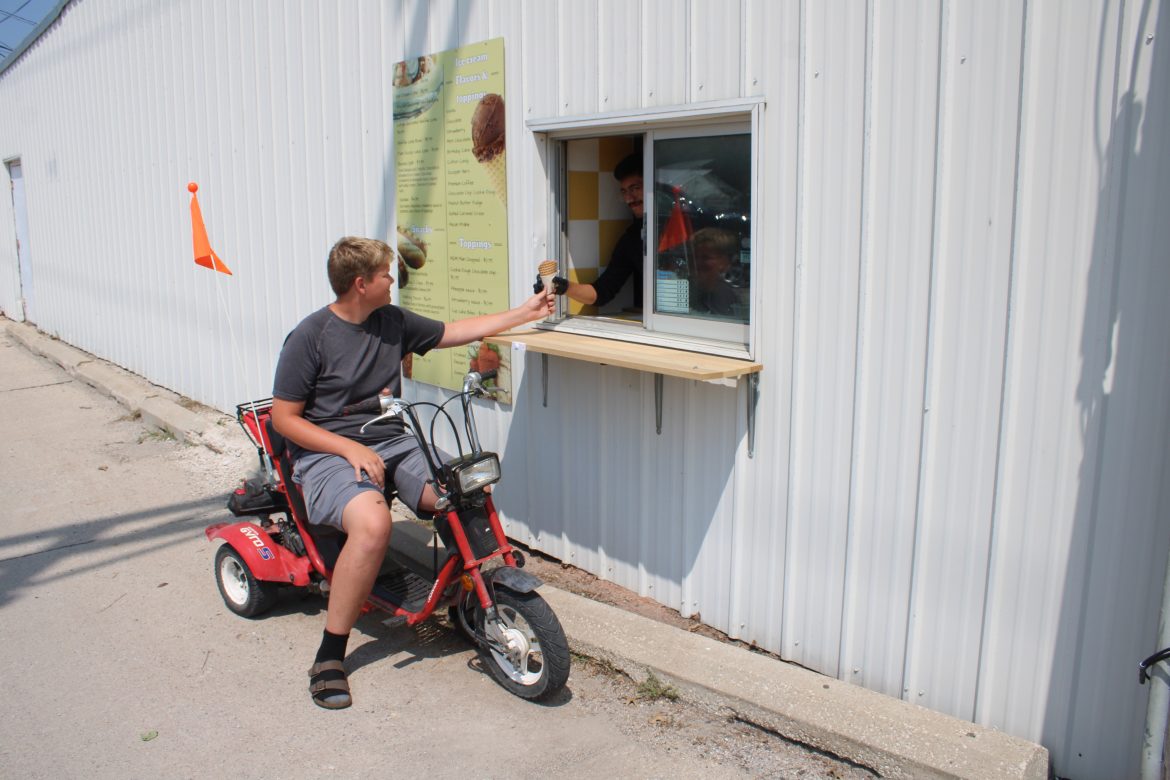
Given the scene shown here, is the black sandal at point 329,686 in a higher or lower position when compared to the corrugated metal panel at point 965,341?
lower

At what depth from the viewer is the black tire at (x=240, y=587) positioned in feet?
15.6

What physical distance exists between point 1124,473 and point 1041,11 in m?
1.46

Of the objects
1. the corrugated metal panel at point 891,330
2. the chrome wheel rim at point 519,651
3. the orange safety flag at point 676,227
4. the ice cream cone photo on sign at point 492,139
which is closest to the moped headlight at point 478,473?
the chrome wheel rim at point 519,651

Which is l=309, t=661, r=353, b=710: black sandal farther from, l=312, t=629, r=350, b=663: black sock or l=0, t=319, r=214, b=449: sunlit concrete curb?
l=0, t=319, r=214, b=449: sunlit concrete curb

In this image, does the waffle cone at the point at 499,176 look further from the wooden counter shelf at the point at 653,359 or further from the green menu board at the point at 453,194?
the wooden counter shelf at the point at 653,359

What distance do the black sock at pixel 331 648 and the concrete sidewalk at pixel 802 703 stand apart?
1.00m

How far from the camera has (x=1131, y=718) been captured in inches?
123

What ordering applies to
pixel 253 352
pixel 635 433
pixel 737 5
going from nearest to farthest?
pixel 737 5 < pixel 635 433 < pixel 253 352

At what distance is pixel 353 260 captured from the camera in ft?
13.6

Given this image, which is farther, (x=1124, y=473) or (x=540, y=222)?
(x=540, y=222)

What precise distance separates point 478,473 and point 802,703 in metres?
1.55

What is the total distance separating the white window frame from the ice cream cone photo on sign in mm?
358

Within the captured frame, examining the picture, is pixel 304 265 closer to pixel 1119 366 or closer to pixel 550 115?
pixel 550 115

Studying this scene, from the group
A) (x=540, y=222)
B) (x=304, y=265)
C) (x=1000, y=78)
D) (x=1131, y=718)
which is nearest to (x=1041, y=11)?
(x=1000, y=78)
